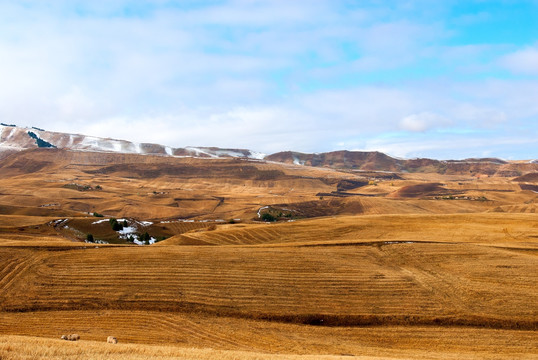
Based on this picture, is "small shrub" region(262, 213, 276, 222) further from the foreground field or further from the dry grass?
the dry grass

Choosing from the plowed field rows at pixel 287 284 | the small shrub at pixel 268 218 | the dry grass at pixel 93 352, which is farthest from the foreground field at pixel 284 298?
the small shrub at pixel 268 218

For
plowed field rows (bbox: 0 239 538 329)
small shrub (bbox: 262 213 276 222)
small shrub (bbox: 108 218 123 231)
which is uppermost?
plowed field rows (bbox: 0 239 538 329)

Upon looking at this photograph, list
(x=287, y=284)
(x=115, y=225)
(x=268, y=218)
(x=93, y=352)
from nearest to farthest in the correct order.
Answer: (x=93, y=352), (x=287, y=284), (x=115, y=225), (x=268, y=218)

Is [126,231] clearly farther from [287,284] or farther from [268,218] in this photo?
[287,284]

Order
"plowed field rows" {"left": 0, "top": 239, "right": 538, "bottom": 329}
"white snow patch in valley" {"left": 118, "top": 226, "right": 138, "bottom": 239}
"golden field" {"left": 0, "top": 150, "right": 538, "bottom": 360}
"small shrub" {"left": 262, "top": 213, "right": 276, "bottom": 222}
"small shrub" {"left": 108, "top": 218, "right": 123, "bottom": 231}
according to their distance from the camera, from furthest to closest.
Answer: "small shrub" {"left": 262, "top": 213, "right": 276, "bottom": 222} → "small shrub" {"left": 108, "top": 218, "right": 123, "bottom": 231} → "white snow patch in valley" {"left": 118, "top": 226, "right": 138, "bottom": 239} → "plowed field rows" {"left": 0, "top": 239, "right": 538, "bottom": 329} → "golden field" {"left": 0, "top": 150, "right": 538, "bottom": 360}

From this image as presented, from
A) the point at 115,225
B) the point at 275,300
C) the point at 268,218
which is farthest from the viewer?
the point at 268,218

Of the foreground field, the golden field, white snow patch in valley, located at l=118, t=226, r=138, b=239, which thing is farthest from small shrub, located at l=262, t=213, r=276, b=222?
the foreground field

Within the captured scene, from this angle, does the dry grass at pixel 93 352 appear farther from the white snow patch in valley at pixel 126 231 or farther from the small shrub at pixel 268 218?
the small shrub at pixel 268 218

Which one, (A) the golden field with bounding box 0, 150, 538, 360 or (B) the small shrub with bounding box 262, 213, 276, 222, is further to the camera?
(B) the small shrub with bounding box 262, 213, 276, 222

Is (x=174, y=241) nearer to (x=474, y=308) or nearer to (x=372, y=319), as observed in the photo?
(x=372, y=319)

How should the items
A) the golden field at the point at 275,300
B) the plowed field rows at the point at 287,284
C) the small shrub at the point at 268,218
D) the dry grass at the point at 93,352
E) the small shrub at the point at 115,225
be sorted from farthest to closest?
the small shrub at the point at 268,218
the small shrub at the point at 115,225
the plowed field rows at the point at 287,284
the golden field at the point at 275,300
the dry grass at the point at 93,352

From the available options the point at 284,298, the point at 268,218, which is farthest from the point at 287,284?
the point at 268,218

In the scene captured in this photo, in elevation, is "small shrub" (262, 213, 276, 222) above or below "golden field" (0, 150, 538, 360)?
below

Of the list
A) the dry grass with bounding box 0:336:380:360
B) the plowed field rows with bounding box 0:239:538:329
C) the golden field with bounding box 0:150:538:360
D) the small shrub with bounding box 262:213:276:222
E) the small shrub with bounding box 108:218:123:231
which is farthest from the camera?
the small shrub with bounding box 262:213:276:222
